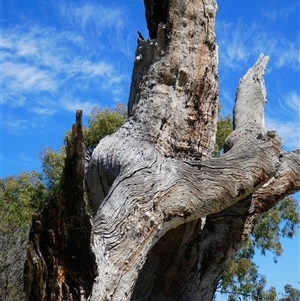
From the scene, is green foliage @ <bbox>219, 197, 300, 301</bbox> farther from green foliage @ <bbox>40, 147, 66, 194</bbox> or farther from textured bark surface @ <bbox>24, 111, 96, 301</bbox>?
textured bark surface @ <bbox>24, 111, 96, 301</bbox>

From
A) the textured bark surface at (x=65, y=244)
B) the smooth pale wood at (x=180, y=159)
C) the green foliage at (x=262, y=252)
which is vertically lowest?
the textured bark surface at (x=65, y=244)

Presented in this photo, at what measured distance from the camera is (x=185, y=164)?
4.55 meters

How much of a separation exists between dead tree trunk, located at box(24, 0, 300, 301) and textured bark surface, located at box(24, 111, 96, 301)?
1.76ft

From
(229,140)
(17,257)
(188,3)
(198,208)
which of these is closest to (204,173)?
(198,208)

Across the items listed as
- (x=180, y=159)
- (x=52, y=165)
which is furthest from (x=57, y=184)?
(x=180, y=159)

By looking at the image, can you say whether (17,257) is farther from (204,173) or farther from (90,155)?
(204,173)

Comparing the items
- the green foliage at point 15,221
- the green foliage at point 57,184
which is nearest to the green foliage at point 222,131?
the green foliage at point 57,184

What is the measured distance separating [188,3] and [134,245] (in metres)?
2.30

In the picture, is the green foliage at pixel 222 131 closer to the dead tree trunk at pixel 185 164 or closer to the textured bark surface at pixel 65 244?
the dead tree trunk at pixel 185 164

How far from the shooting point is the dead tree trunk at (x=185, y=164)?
173 inches

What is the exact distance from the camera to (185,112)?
17.0ft

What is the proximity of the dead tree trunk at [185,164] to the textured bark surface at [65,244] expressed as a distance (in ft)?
1.76

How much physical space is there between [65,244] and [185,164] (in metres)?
1.24

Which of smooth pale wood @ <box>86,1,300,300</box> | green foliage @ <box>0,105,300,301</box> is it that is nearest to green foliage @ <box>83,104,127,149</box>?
green foliage @ <box>0,105,300,301</box>
